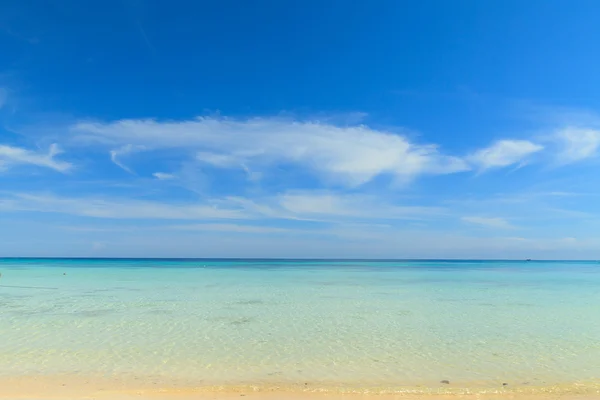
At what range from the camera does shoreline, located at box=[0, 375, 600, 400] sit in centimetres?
734

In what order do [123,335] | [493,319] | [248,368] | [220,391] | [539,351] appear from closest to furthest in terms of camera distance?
[220,391] < [248,368] < [539,351] < [123,335] < [493,319]

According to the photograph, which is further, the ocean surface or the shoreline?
the ocean surface

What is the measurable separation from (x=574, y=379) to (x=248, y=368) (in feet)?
20.7

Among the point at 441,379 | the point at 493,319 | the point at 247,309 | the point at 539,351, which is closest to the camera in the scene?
the point at 441,379

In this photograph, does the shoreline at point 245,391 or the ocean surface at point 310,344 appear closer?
the shoreline at point 245,391

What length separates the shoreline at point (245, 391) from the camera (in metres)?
7.34

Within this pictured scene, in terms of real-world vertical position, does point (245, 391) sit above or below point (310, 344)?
below

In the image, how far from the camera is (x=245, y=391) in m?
7.66

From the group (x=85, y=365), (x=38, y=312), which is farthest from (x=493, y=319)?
(x=38, y=312)

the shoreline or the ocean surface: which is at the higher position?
the ocean surface

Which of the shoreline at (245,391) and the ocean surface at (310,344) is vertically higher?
the ocean surface at (310,344)

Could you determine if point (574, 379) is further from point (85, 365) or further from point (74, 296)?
point (74, 296)

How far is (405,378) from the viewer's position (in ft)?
27.6

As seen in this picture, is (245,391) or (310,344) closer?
(245,391)
